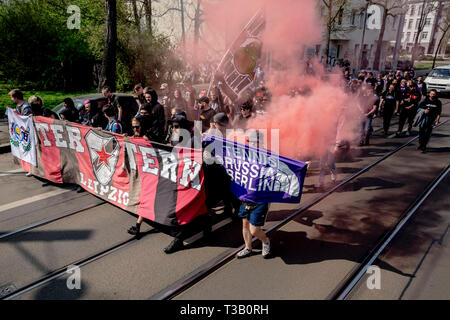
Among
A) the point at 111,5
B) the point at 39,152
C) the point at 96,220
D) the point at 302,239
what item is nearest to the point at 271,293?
the point at 302,239

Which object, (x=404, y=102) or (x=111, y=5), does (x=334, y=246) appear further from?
(x=111, y=5)

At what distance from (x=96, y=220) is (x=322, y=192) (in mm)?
4147

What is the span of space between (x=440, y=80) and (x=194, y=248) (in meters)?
21.3

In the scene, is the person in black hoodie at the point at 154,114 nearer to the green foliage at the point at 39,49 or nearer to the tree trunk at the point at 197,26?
the green foliage at the point at 39,49

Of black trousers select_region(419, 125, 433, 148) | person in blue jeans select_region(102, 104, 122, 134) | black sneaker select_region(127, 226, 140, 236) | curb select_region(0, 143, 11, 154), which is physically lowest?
black sneaker select_region(127, 226, 140, 236)

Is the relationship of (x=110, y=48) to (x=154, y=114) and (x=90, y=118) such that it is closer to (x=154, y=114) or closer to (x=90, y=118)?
(x=90, y=118)

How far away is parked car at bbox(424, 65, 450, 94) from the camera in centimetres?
1959

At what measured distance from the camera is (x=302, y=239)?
4770mm

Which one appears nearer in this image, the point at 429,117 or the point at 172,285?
the point at 172,285

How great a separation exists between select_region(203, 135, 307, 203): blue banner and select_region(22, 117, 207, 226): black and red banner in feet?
1.80

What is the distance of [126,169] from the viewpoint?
514 centimetres

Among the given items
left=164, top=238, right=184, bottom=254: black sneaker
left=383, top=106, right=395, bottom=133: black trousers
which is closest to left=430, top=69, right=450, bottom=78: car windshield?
Answer: left=383, top=106, right=395, bottom=133: black trousers

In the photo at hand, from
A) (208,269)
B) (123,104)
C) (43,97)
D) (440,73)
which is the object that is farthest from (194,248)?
(440,73)

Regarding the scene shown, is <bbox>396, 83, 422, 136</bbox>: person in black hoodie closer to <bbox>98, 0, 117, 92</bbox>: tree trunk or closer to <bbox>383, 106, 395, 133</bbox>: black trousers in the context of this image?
<bbox>383, 106, 395, 133</bbox>: black trousers
